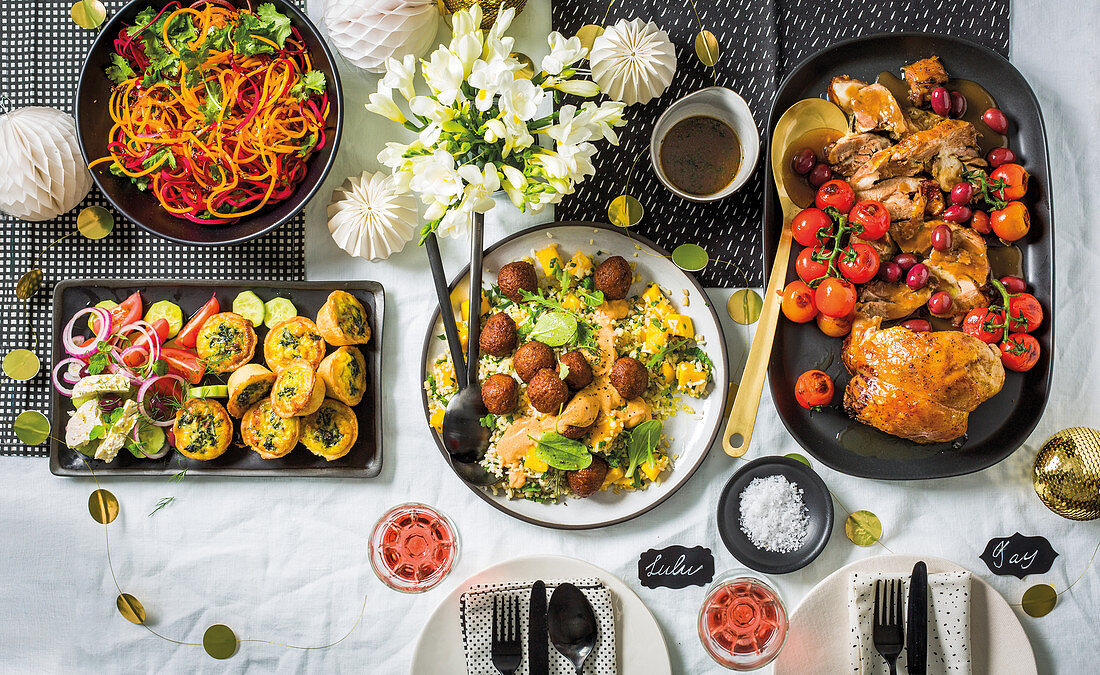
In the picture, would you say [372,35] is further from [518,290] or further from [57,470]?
[57,470]

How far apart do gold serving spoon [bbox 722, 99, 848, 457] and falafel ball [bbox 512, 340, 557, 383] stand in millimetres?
506

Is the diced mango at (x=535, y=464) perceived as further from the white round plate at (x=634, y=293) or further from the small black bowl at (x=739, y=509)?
the small black bowl at (x=739, y=509)

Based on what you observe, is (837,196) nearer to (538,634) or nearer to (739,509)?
(739,509)

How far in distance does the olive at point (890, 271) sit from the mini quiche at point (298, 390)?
56.7 inches

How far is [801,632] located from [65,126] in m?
2.31

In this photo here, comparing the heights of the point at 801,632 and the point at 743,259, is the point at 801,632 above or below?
below

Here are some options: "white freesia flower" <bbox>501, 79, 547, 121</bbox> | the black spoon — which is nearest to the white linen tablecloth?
the black spoon

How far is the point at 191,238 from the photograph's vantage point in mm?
1748

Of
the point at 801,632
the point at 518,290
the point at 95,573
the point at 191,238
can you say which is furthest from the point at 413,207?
the point at 801,632

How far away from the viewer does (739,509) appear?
1823 millimetres

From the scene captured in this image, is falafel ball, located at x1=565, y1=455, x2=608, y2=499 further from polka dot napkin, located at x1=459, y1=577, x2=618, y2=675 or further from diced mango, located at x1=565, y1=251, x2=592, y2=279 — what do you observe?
diced mango, located at x1=565, y1=251, x2=592, y2=279

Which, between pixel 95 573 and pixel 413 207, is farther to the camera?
pixel 95 573

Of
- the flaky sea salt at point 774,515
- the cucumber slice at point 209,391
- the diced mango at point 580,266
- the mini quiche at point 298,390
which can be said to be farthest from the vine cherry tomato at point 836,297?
the cucumber slice at point 209,391

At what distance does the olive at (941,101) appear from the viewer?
5.71 ft
